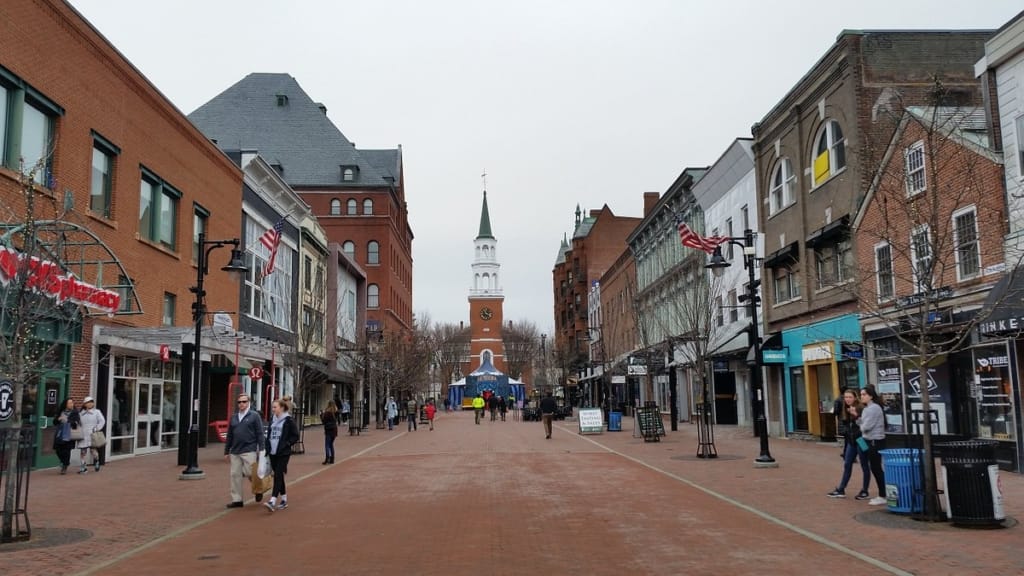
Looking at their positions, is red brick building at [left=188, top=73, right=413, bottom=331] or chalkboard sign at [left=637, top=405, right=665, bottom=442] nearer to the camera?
chalkboard sign at [left=637, top=405, right=665, bottom=442]

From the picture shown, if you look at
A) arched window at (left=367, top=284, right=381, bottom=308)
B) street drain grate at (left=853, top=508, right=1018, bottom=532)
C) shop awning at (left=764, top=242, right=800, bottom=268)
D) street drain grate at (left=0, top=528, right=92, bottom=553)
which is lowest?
street drain grate at (left=853, top=508, right=1018, bottom=532)

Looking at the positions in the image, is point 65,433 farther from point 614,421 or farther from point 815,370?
point 614,421

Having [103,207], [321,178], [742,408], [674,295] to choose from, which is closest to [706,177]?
[674,295]

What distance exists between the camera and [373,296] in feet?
231

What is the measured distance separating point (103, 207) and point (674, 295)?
82.6 feet

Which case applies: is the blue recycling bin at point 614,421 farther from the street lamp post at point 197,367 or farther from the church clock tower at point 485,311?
the church clock tower at point 485,311

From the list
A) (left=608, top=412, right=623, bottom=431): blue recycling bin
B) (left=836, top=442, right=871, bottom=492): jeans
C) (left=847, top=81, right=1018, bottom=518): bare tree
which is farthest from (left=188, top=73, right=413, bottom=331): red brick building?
(left=836, top=442, right=871, bottom=492): jeans

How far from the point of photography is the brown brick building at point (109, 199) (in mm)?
17734

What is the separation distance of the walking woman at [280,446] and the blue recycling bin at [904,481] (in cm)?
830

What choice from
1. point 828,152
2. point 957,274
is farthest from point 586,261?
point 957,274

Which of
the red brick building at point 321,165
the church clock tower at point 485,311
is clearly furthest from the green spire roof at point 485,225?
the red brick building at point 321,165

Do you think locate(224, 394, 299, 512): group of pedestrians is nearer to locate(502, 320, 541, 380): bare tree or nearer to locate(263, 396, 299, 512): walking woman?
locate(263, 396, 299, 512): walking woman

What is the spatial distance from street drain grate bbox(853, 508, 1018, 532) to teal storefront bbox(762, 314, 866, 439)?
11.7 m

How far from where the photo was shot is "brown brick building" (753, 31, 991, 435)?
2303 centimetres
